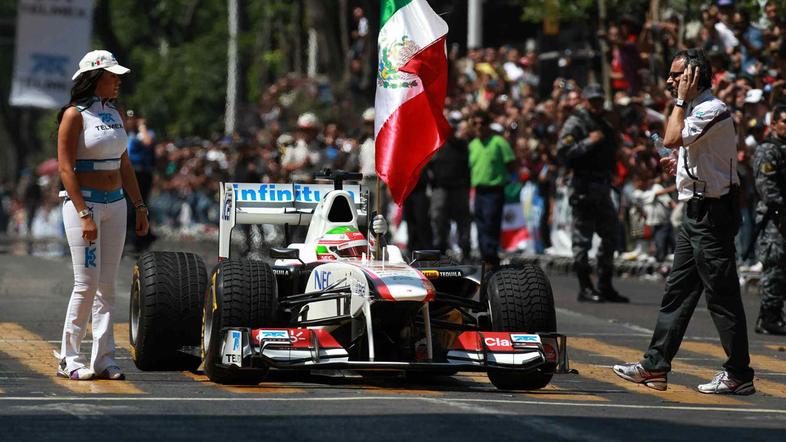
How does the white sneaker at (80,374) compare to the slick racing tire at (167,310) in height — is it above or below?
below

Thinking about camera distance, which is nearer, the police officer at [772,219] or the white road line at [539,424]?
the white road line at [539,424]

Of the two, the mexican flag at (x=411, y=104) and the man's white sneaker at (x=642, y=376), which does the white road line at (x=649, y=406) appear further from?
the mexican flag at (x=411, y=104)

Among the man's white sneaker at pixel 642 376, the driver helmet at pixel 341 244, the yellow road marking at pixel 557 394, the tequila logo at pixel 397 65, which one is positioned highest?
the tequila logo at pixel 397 65

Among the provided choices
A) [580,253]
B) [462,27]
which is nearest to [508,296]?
[580,253]

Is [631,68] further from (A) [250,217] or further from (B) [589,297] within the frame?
(A) [250,217]

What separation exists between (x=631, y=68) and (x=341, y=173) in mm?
12520

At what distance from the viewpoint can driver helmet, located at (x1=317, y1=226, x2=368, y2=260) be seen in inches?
486

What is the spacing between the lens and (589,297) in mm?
19500

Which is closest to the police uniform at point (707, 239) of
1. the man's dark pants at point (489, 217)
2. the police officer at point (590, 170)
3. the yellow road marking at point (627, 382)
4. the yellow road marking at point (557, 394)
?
the yellow road marking at point (627, 382)

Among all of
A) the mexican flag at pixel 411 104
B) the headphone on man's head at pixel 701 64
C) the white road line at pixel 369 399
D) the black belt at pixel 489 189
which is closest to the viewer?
the white road line at pixel 369 399

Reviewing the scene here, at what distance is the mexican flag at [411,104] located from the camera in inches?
514

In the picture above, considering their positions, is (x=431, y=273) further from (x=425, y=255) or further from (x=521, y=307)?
(x=521, y=307)

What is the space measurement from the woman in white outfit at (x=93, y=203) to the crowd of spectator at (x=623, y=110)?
25.3ft

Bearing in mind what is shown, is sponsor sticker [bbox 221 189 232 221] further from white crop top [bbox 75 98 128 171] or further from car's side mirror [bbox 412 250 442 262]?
car's side mirror [bbox 412 250 442 262]
